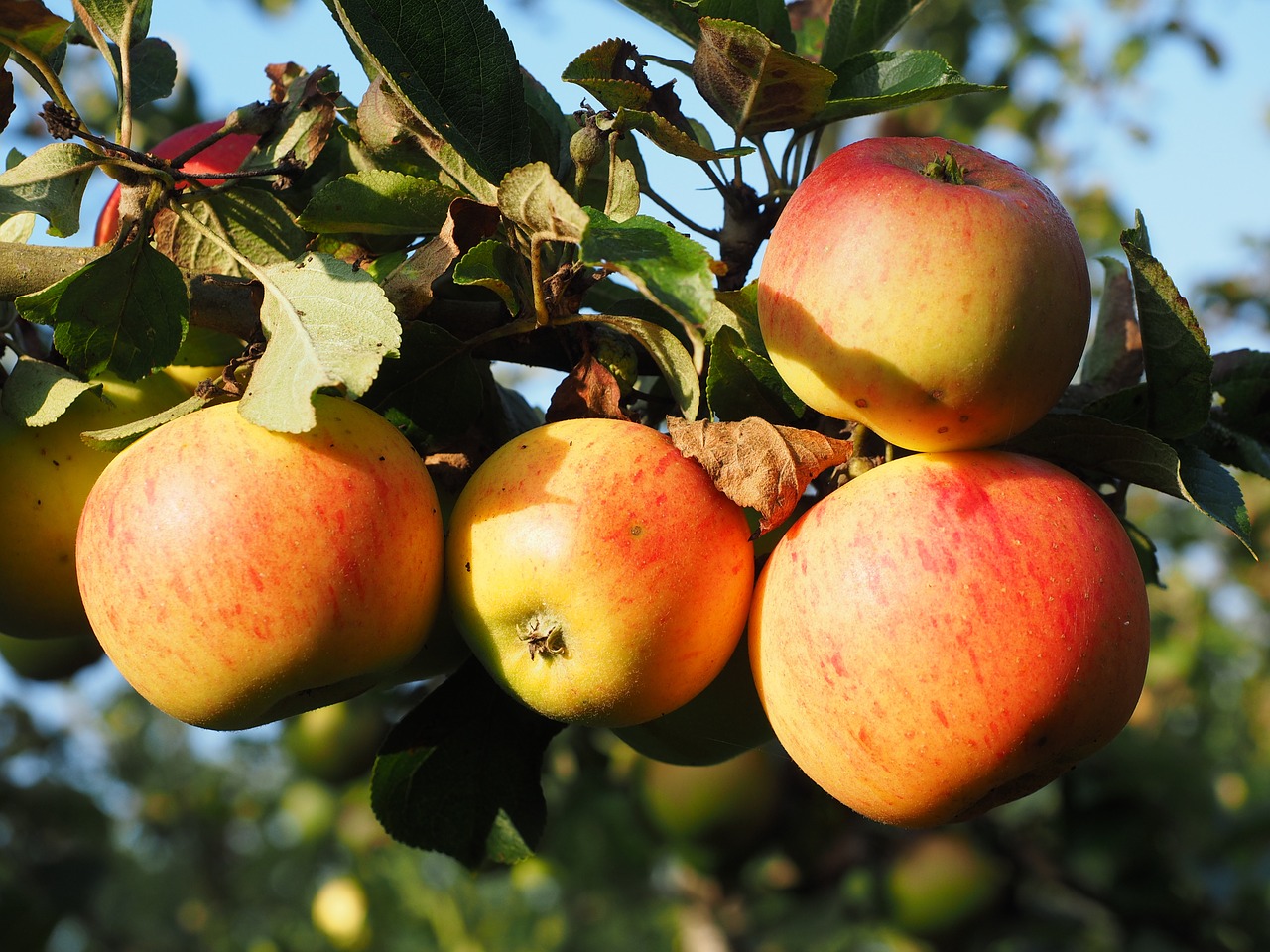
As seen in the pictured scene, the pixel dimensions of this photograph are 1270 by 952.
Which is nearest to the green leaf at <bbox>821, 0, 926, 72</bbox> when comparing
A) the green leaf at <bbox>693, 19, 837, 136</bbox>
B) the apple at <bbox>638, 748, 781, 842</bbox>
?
the green leaf at <bbox>693, 19, 837, 136</bbox>

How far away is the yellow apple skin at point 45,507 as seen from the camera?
917mm

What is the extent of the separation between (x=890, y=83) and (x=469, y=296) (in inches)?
15.9

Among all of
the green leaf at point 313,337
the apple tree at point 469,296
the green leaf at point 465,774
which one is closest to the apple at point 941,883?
the apple tree at point 469,296

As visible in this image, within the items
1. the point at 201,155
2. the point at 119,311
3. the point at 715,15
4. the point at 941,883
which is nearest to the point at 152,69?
the point at 201,155

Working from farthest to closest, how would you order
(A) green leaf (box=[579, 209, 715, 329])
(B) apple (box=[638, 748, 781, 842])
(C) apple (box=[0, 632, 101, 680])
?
(B) apple (box=[638, 748, 781, 842]), (C) apple (box=[0, 632, 101, 680]), (A) green leaf (box=[579, 209, 715, 329])

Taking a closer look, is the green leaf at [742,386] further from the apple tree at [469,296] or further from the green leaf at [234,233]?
the green leaf at [234,233]

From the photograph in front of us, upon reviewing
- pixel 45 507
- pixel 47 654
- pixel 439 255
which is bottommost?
pixel 47 654

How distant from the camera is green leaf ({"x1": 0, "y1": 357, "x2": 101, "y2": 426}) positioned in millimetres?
892

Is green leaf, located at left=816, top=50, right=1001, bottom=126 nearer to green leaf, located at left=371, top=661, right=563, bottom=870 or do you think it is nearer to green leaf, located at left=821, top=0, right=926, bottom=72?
green leaf, located at left=821, top=0, right=926, bottom=72

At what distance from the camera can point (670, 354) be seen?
87 cm

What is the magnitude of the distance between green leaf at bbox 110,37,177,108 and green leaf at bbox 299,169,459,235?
0.33m

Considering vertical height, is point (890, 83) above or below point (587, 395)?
above

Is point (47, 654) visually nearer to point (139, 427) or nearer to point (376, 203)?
point (139, 427)

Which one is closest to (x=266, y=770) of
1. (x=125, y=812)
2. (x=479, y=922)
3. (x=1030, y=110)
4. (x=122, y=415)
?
(x=125, y=812)
